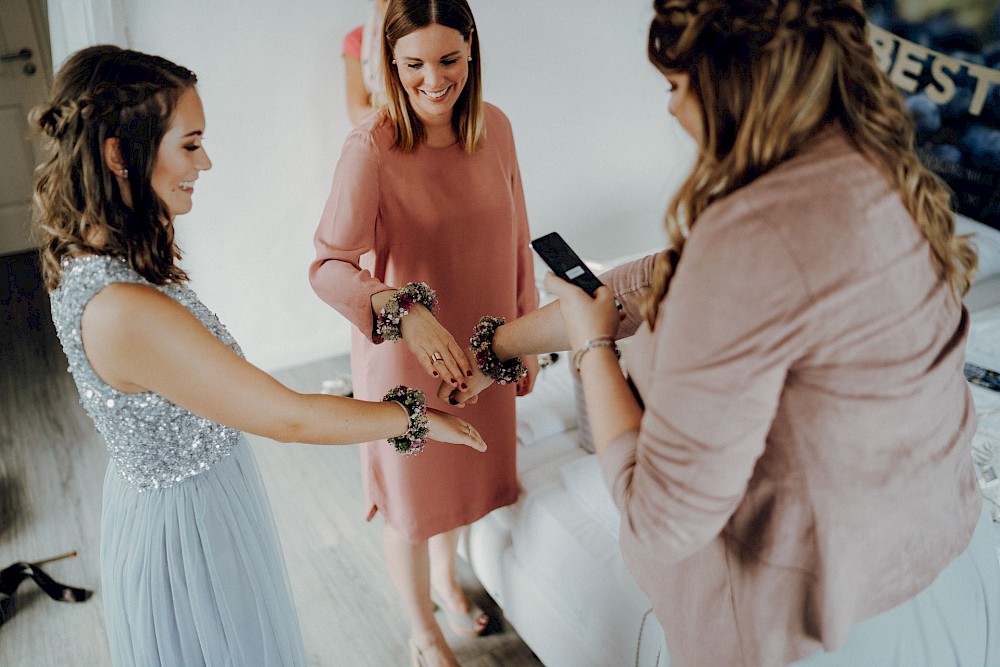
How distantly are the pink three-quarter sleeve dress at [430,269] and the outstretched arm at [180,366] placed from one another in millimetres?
345

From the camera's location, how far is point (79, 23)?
276 cm

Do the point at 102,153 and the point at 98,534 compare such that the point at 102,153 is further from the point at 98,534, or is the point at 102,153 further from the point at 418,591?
the point at 98,534

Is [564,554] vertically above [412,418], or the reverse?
[412,418]

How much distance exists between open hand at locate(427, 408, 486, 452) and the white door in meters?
4.30

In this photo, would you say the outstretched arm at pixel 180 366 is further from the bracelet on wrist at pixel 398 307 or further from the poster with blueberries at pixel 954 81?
the poster with blueberries at pixel 954 81

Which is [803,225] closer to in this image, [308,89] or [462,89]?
[462,89]

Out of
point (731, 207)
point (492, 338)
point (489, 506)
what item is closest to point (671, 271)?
point (731, 207)

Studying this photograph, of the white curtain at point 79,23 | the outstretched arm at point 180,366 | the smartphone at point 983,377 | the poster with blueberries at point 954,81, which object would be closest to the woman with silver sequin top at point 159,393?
the outstretched arm at point 180,366

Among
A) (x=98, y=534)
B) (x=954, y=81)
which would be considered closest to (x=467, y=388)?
(x=98, y=534)

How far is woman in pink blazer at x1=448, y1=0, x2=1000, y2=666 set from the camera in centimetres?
76

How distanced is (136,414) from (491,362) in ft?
2.09

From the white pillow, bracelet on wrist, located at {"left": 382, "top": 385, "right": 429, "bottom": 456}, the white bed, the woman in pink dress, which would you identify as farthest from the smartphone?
bracelet on wrist, located at {"left": 382, "top": 385, "right": 429, "bottom": 456}

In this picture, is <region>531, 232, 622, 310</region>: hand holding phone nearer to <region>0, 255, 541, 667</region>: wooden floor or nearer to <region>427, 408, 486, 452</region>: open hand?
<region>427, 408, 486, 452</region>: open hand

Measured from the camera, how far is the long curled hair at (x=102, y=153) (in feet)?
3.65
